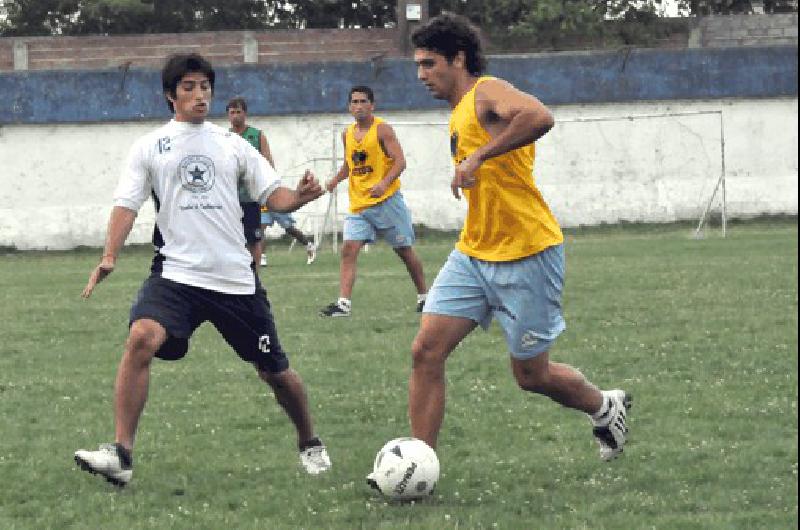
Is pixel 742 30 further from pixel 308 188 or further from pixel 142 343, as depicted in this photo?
pixel 142 343

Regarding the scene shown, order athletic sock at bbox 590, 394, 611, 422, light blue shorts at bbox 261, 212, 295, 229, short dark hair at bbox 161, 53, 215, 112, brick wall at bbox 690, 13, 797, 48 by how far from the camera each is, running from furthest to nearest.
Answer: brick wall at bbox 690, 13, 797, 48 → light blue shorts at bbox 261, 212, 295, 229 → athletic sock at bbox 590, 394, 611, 422 → short dark hair at bbox 161, 53, 215, 112

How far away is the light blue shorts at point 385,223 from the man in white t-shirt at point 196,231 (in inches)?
304

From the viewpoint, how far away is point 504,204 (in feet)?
21.9

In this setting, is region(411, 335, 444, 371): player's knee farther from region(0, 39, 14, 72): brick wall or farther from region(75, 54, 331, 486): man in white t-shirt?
region(0, 39, 14, 72): brick wall

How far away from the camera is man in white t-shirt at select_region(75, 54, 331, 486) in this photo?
22.9 feet

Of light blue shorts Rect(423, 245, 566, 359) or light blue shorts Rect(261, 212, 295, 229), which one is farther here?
light blue shorts Rect(261, 212, 295, 229)

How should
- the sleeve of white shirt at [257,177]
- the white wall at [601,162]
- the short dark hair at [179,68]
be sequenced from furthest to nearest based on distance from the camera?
1. the white wall at [601,162]
2. the sleeve of white shirt at [257,177]
3. the short dark hair at [179,68]

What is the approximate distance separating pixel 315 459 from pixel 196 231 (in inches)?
47.8

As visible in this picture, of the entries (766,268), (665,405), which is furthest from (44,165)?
(665,405)

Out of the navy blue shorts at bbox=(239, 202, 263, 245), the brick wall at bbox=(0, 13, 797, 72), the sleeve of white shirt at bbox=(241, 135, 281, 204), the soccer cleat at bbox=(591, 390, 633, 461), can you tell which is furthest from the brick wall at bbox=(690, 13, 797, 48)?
the sleeve of white shirt at bbox=(241, 135, 281, 204)

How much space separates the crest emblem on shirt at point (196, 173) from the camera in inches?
276

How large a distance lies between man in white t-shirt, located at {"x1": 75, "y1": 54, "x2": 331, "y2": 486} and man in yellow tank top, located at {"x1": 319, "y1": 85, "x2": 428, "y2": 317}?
708 cm

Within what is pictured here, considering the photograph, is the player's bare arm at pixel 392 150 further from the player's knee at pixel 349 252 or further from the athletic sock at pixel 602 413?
the athletic sock at pixel 602 413

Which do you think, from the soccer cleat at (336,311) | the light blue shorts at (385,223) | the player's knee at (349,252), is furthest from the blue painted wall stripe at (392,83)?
the soccer cleat at (336,311)
